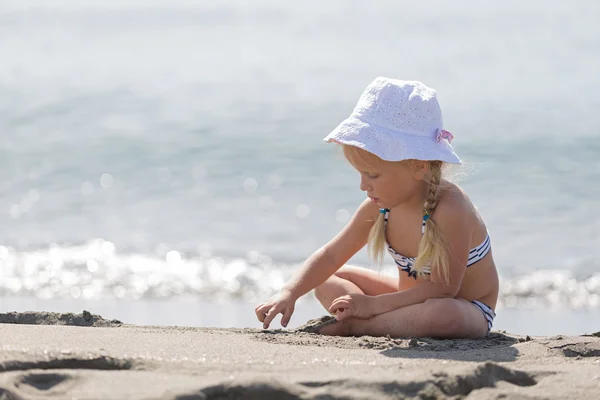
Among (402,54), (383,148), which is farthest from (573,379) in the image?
(402,54)

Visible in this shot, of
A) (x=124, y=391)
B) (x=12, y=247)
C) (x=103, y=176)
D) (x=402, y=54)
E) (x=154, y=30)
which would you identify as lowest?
(x=124, y=391)

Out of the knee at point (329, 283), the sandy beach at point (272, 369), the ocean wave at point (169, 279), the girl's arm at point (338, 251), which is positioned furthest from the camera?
the ocean wave at point (169, 279)

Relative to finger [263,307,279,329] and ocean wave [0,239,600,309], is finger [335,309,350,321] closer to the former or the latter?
finger [263,307,279,329]

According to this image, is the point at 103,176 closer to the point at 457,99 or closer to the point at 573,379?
the point at 457,99

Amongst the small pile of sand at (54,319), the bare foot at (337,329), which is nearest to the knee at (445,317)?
the bare foot at (337,329)

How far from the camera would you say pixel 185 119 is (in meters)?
9.95

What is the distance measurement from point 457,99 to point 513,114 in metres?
0.74

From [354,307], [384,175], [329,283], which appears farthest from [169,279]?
[384,175]

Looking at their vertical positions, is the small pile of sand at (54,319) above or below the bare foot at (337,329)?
above

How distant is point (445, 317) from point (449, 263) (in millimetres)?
183

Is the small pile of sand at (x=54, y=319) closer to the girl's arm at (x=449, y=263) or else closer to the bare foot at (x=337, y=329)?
the bare foot at (x=337, y=329)

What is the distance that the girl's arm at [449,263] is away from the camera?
9.96 ft

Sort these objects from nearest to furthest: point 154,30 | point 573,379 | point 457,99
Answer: point 573,379 → point 457,99 → point 154,30

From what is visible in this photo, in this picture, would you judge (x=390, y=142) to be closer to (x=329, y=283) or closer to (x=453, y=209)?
(x=453, y=209)
